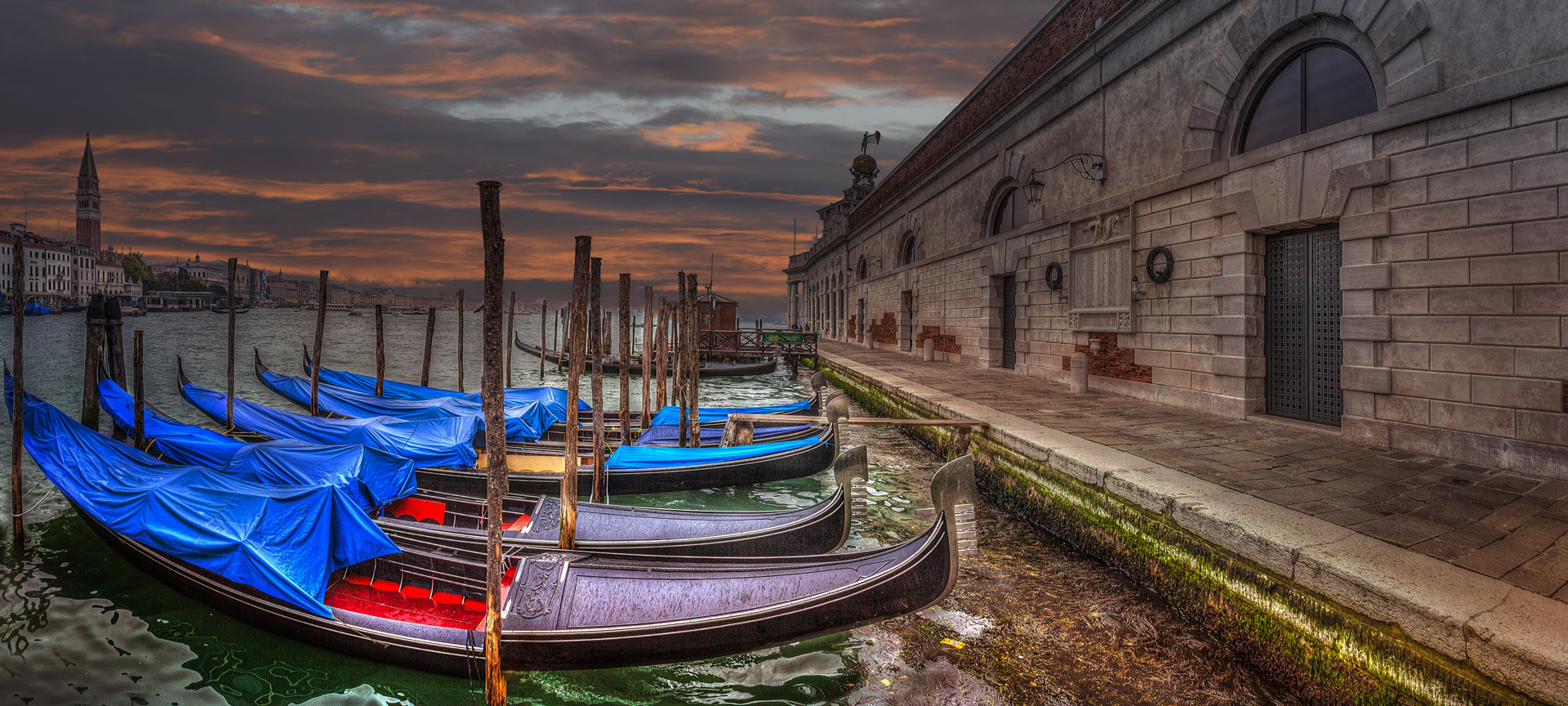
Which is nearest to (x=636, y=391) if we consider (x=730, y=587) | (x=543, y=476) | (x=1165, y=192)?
(x=543, y=476)

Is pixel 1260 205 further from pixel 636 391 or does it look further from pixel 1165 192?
pixel 636 391

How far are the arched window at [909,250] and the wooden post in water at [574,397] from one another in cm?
1473

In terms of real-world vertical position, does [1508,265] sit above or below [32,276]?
below

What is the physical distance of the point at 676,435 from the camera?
9719 mm

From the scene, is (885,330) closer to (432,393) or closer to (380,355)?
(432,393)

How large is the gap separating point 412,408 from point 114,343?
4013mm

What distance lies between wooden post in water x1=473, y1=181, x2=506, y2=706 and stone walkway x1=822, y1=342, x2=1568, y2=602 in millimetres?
4772

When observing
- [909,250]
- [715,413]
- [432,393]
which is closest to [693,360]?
[715,413]

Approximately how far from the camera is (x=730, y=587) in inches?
156

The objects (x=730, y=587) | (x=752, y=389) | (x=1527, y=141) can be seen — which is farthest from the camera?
(x=752, y=389)

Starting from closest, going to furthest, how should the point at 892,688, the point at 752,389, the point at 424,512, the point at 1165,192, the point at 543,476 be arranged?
Result: the point at 892,688, the point at 424,512, the point at 543,476, the point at 1165,192, the point at 752,389

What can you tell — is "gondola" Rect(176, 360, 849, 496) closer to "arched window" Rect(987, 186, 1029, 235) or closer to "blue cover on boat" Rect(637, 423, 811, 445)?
"blue cover on boat" Rect(637, 423, 811, 445)

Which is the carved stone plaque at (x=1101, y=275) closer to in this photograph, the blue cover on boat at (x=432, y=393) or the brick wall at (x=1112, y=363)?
the brick wall at (x=1112, y=363)

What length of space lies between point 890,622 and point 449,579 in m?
3.00
